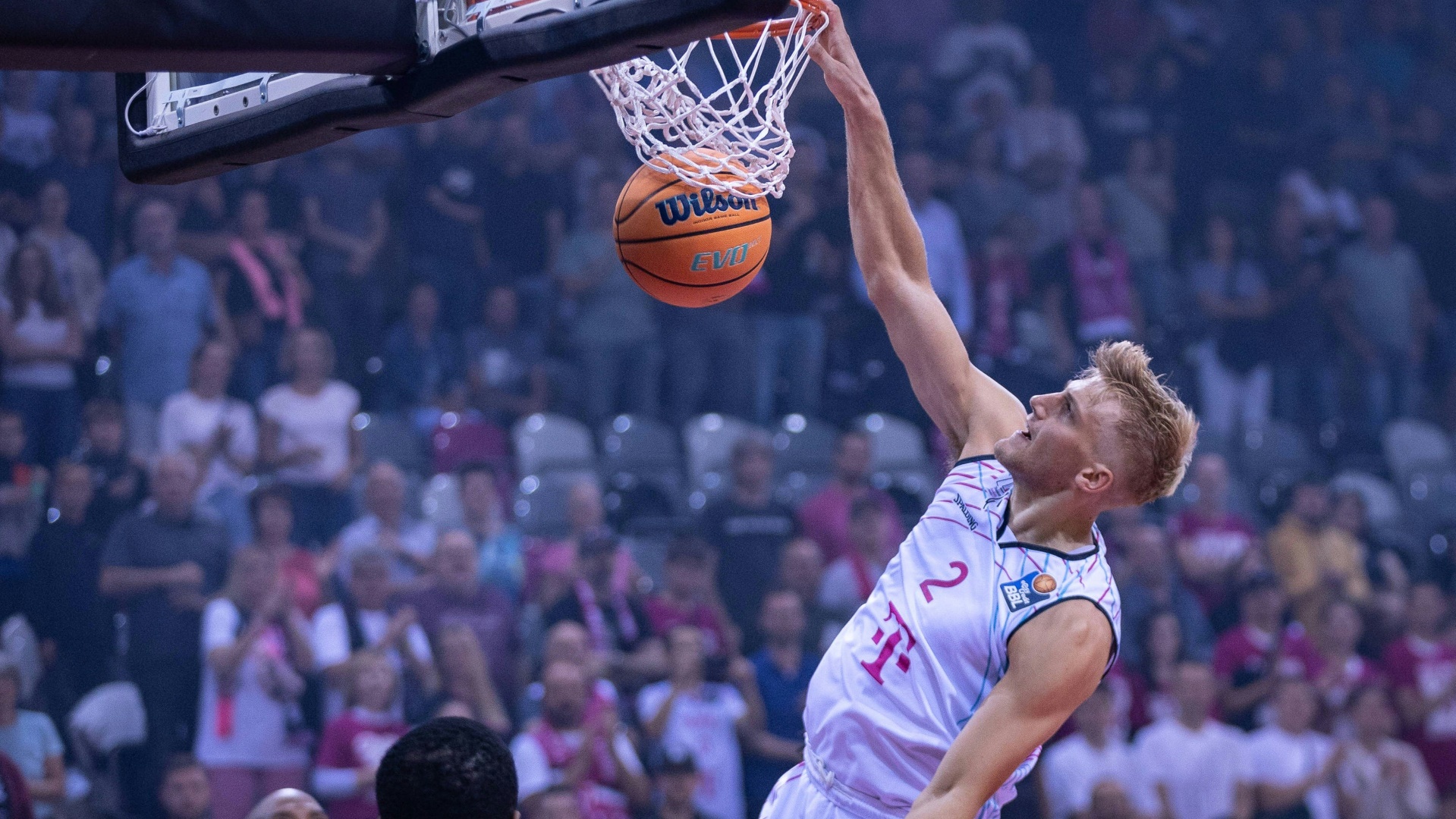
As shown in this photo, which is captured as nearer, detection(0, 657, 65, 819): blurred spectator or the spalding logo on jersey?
the spalding logo on jersey

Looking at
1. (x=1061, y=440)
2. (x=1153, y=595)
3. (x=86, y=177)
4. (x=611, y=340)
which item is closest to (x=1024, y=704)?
(x=1061, y=440)

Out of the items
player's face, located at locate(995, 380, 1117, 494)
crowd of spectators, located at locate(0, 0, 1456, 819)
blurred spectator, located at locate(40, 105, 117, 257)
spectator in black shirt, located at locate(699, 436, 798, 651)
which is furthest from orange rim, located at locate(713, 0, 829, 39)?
blurred spectator, located at locate(40, 105, 117, 257)

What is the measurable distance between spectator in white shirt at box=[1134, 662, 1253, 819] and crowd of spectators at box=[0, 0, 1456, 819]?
0.02m

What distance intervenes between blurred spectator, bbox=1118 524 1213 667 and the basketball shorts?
5019mm

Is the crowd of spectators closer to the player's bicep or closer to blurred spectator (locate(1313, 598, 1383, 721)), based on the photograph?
blurred spectator (locate(1313, 598, 1383, 721))

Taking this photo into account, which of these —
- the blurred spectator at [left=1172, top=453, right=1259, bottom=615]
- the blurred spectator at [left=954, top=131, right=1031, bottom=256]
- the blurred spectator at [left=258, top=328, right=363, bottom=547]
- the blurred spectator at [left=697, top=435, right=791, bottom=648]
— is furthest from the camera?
the blurred spectator at [left=954, top=131, right=1031, bottom=256]

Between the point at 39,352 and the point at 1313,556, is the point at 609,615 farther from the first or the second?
the point at 1313,556

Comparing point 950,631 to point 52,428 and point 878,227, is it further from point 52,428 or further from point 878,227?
point 52,428

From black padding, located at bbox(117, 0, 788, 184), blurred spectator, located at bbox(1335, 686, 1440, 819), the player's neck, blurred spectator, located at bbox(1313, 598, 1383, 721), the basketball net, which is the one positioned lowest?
blurred spectator, located at bbox(1335, 686, 1440, 819)

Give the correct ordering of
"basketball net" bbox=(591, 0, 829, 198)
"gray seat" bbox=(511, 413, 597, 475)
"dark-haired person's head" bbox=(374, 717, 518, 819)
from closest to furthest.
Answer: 1. "dark-haired person's head" bbox=(374, 717, 518, 819)
2. "basketball net" bbox=(591, 0, 829, 198)
3. "gray seat" bbox=(511, 413, 597, 475)

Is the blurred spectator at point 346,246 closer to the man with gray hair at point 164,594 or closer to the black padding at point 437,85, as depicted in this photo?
the man with gray hair at point 164,594

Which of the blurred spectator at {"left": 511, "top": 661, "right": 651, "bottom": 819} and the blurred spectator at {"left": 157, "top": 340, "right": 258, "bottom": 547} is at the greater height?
the blurred spectator at {"left": 157, "top": 340, "right": 258, "bottom": 547}

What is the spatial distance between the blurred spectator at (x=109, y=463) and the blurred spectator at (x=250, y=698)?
66 cm

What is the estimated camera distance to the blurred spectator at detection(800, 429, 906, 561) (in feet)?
24.8
